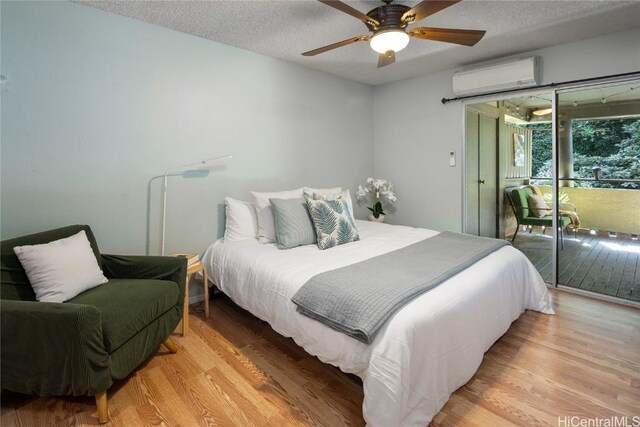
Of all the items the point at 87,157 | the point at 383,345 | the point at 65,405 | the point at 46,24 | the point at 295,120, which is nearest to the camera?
the point at 383,345

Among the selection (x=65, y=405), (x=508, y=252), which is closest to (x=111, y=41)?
(x=65, y=405)

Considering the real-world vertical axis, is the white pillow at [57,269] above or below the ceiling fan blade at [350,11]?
below

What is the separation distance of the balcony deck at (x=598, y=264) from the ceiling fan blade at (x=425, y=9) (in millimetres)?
2780

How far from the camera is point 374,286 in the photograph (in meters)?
Result: 1.71

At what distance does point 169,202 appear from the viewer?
9.15ft

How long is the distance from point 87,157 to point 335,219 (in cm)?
193

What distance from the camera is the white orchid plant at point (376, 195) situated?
4.25 meters

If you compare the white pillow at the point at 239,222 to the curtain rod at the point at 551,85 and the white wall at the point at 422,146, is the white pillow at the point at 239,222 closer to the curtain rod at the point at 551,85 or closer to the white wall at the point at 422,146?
the white wall at the point at 422,146

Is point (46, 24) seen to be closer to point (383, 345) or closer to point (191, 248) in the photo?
point (191, 248)

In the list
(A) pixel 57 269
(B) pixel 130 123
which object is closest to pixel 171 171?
(B) pixel 130 123

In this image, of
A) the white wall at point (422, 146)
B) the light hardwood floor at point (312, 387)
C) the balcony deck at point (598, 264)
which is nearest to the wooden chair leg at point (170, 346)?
the light hardwood floor at point (312, 387)

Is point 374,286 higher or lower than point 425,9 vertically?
lower

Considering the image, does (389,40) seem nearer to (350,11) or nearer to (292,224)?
(350,11)

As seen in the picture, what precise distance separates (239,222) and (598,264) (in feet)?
11.9
